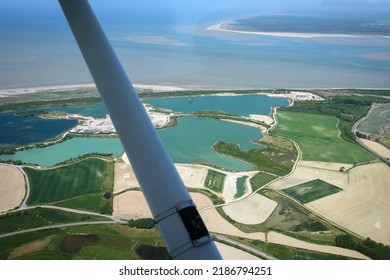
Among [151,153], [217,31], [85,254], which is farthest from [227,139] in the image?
[217,31]

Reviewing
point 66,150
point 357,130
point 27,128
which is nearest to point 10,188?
point 66,150

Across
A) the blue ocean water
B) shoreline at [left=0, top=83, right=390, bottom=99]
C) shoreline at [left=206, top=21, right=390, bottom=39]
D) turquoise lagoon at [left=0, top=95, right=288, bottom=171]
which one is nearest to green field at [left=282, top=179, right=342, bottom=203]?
turquoise lagoon at [left=0, top=95, right=288, bottom=171]

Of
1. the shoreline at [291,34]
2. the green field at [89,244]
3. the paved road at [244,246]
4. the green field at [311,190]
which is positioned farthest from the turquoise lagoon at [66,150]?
the shoreline at [291,34]

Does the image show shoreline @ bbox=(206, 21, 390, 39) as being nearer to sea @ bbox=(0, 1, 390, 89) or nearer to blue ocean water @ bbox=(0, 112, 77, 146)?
sea @ bbox=(0, 1, 390, 89)

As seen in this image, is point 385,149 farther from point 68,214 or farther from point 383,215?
point 68,214

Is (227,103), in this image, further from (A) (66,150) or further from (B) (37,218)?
(B) (37,218)
